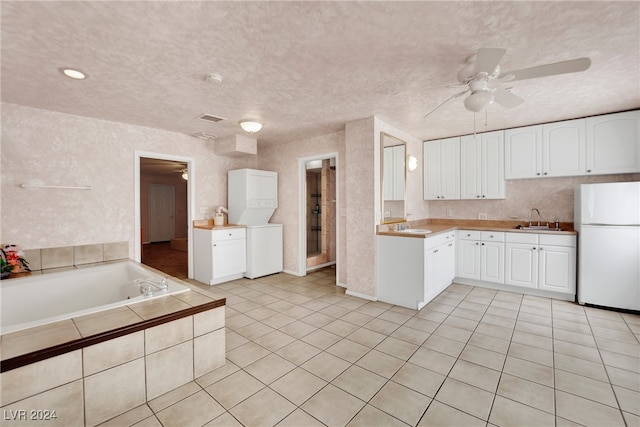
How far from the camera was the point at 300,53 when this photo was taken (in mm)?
2027

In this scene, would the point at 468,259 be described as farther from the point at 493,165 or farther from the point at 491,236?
the point at 493,165

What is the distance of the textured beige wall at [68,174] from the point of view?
9.82 ft

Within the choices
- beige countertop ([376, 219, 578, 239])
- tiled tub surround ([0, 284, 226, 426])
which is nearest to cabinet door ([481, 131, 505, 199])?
beige countertop ([376, 219, 578, 239])

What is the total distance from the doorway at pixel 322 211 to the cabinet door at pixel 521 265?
9.78ft

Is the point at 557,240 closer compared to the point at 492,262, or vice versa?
the point at 557,240

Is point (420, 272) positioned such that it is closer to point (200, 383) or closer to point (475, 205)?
point (475, 205)

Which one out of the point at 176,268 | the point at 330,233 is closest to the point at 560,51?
the point at 330,233

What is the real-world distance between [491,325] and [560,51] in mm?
2427

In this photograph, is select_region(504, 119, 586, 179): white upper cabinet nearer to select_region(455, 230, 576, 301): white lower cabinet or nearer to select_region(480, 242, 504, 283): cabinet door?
select_region(455, 230, 576, 301): white lower cabinet

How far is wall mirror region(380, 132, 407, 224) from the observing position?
3.73 meters

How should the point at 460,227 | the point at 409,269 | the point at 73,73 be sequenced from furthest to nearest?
the point at 460,227 < the point at 409,269 < the point at 73,73

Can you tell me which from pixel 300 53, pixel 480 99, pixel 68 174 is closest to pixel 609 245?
pixel 480 99

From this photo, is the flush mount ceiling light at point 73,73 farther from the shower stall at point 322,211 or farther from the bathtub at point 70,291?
the shower stall at point 322,211

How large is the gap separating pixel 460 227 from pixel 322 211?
2595mm
